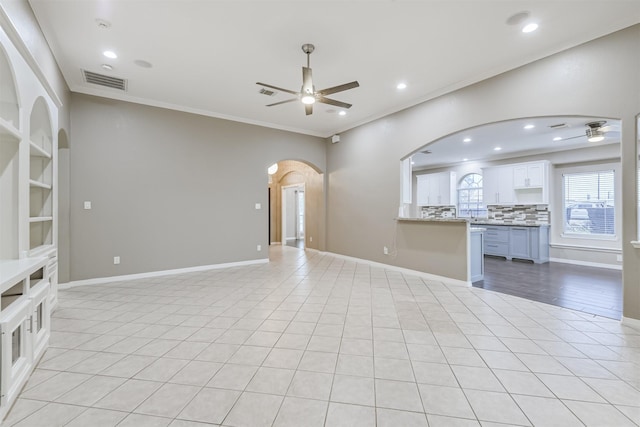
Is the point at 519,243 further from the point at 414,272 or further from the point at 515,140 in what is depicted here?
the point at 414,272

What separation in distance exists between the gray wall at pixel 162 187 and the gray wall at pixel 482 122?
5.87ft

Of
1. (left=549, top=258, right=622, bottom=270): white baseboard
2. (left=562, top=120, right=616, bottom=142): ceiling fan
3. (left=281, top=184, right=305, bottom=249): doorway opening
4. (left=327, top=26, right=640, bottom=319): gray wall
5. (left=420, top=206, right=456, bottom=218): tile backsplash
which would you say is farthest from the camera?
(left=281, top=184, right=305, bottom=249): doorway opening

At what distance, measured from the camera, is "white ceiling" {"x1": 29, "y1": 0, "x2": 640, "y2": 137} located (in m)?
2.79

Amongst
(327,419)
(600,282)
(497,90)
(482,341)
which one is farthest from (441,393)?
(600,282)

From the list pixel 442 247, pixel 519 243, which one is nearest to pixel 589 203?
pixel 519 243

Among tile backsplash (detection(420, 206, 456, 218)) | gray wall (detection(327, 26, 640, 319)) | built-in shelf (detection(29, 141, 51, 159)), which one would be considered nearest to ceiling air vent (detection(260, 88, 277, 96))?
gray wall (detection(327, 26, 640, 319))

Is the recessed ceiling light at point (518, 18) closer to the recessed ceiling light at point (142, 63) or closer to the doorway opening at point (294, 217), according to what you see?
the recessed ceiling light at point (142, 63)

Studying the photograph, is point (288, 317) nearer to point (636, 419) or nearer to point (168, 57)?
point (636, 419)

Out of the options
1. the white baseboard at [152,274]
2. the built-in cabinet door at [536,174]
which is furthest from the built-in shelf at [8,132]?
the built-in cabinet door at [536,174]

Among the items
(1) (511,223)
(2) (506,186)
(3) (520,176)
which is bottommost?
(1) (511,223)

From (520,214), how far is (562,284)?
3.67 meters

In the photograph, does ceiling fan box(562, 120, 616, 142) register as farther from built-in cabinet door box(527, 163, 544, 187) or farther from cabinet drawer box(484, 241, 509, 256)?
cabinet drawer box(484, 241, 509, 256)

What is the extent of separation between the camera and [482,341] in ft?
8.50

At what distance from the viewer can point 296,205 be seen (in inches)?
432
